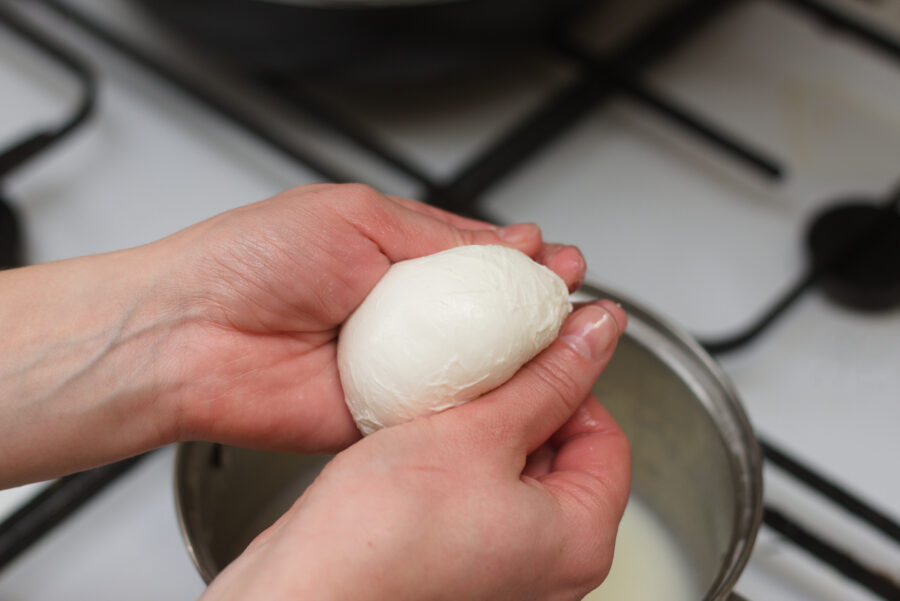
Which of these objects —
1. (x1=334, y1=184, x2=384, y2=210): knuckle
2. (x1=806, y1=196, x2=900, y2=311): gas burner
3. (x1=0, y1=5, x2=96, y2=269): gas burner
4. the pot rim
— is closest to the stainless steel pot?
the pot rim

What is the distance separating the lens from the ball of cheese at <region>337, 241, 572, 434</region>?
0.64 m

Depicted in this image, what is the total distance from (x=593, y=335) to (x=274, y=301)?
253 mm

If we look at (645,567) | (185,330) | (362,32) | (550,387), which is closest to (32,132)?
(362,32)

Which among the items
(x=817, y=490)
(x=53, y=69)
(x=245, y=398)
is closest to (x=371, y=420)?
(x=245, y=398)

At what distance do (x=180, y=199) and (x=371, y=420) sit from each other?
534 millimetres

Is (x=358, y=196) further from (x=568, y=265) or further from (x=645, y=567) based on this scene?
(x=645, y=567)

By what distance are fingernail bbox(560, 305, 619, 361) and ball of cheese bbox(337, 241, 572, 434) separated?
0.02m

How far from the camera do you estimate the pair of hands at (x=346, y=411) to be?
54cm

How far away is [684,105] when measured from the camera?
118 centimetres

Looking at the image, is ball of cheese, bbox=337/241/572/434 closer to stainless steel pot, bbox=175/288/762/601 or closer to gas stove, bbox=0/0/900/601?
stainless steel pot, bbox=175/288/762/601

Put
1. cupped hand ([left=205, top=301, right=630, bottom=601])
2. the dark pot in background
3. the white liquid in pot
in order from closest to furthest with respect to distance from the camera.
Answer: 1. cupped hand ([left=205, top=301, right=630, bottom=601])
2. the white liquid in pot
3. the dark pot in background

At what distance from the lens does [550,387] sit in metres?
0.65

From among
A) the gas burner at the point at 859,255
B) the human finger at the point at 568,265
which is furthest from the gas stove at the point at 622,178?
the human finger at the point at 568,265

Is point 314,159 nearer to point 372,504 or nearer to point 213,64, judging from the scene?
point 213,64
